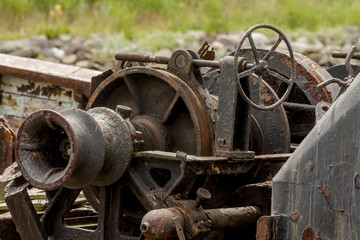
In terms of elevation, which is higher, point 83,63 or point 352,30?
point 352,30

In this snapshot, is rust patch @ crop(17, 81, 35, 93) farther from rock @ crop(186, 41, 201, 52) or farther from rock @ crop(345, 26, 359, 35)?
rock @ crop(345, 26, 359, 35)

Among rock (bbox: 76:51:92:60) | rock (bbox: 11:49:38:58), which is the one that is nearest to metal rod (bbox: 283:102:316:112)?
rock (bbox: 11:49:38:58)

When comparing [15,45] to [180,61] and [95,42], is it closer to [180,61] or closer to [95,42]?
[95,42]

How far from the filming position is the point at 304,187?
311cm

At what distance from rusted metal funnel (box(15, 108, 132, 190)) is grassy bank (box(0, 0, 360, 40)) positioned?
11773 mm

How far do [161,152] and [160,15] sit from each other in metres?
14.0

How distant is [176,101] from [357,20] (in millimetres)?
14471

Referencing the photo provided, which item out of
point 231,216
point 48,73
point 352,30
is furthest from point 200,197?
point 352,30

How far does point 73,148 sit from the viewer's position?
396 centimetres

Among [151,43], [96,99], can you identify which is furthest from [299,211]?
[151,43]

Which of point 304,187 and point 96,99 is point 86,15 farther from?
point 304,187

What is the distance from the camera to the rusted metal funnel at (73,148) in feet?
13.2

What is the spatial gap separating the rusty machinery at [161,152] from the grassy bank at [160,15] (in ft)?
37.2

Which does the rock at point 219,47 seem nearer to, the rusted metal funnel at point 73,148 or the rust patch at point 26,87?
the rust patch at point 26,87
